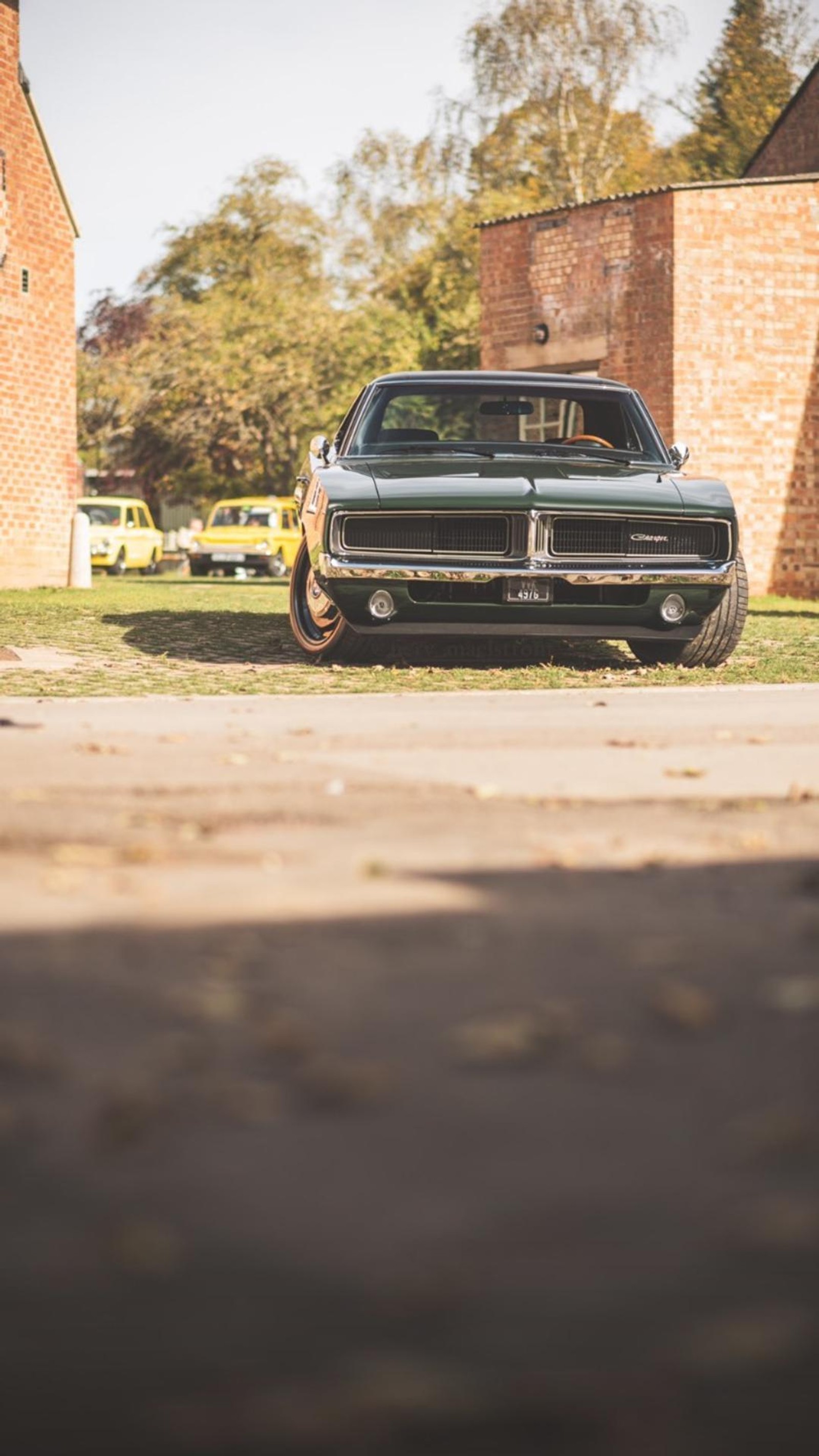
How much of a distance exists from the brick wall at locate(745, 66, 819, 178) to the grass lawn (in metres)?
15.6

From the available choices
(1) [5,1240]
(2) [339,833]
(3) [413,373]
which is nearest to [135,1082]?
(1) [5,1240]

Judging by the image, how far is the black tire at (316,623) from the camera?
1049 cm

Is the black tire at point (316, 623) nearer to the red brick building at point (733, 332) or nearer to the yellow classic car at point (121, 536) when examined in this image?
the red brick building at point (733, 332)

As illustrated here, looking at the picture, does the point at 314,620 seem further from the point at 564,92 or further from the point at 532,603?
the point at 564,92

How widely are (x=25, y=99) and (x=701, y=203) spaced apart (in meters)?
8.96

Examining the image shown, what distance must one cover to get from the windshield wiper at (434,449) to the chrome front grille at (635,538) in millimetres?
1012

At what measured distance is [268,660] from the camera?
11.3 metres

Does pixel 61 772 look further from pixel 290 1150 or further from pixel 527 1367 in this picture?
pixel 527 1367

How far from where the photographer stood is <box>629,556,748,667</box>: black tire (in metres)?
10.5

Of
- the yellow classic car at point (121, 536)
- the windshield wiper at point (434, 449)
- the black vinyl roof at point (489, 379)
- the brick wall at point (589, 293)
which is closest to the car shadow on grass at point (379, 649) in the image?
the windshield wiper at point (434, 449)

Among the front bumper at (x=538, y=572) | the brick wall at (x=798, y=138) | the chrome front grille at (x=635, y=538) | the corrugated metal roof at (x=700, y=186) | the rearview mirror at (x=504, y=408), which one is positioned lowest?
the front bumper at (x=538, y=572)

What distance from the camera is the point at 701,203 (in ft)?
75.4

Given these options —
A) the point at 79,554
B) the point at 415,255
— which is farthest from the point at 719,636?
the point at 415,255

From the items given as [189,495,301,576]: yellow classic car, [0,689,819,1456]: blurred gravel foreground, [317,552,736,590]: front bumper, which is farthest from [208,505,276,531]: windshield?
[0,689,819,1456]: blurred gravel foreground
